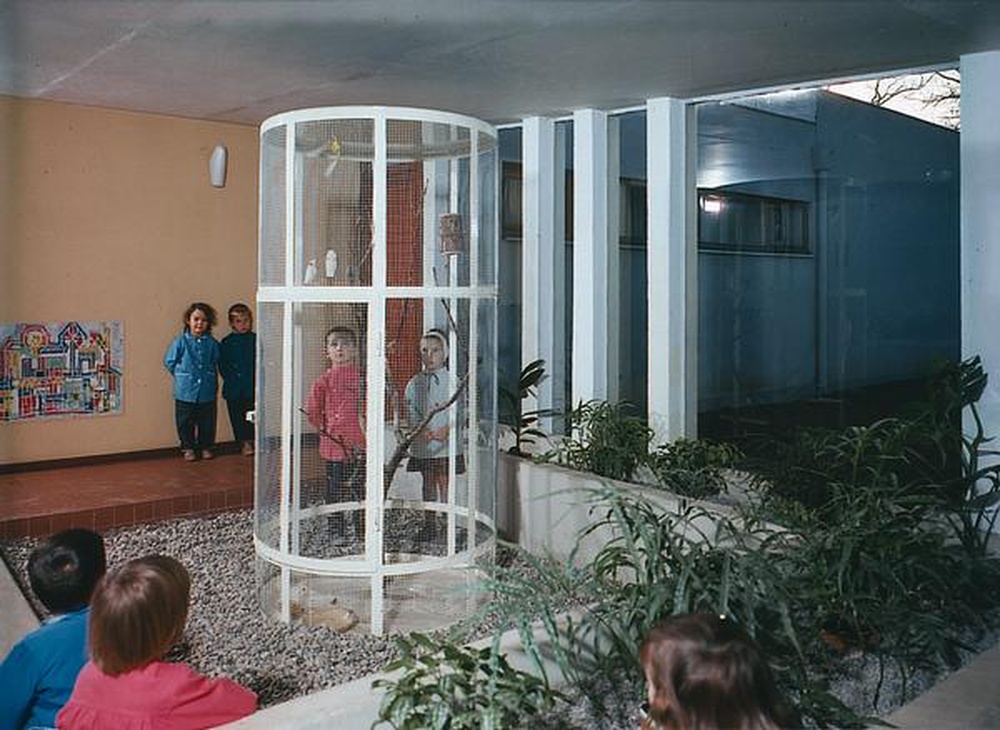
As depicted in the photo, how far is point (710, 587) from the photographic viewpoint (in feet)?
6.50

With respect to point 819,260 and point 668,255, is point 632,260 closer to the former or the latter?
point 668,255

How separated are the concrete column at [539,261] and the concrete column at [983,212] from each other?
216 centimetres

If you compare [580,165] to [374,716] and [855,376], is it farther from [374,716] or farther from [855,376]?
[374,716]

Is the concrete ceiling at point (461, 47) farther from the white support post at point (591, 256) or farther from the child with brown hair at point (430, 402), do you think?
the child with brown hair at point (430, 402)

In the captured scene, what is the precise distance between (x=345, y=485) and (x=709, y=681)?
66.4 inches

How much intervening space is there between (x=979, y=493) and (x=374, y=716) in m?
2.31

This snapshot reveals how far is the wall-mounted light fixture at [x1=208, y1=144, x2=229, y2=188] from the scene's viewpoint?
506cm

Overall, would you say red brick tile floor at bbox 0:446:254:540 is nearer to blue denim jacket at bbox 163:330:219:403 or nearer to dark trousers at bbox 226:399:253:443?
dark trousers at bbox 226:399:253:443

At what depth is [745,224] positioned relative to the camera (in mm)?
4547

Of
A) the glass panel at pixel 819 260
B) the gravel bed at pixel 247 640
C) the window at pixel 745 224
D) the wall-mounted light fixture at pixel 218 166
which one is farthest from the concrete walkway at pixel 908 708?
the wall-mounted light fixture at pixel 218 166

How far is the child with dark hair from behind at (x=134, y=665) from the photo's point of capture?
1.70 m

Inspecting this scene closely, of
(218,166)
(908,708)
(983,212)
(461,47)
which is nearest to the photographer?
(908,708)

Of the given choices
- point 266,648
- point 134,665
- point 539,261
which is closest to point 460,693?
point 134,665

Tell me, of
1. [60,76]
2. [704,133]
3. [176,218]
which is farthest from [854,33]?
[176,218]
